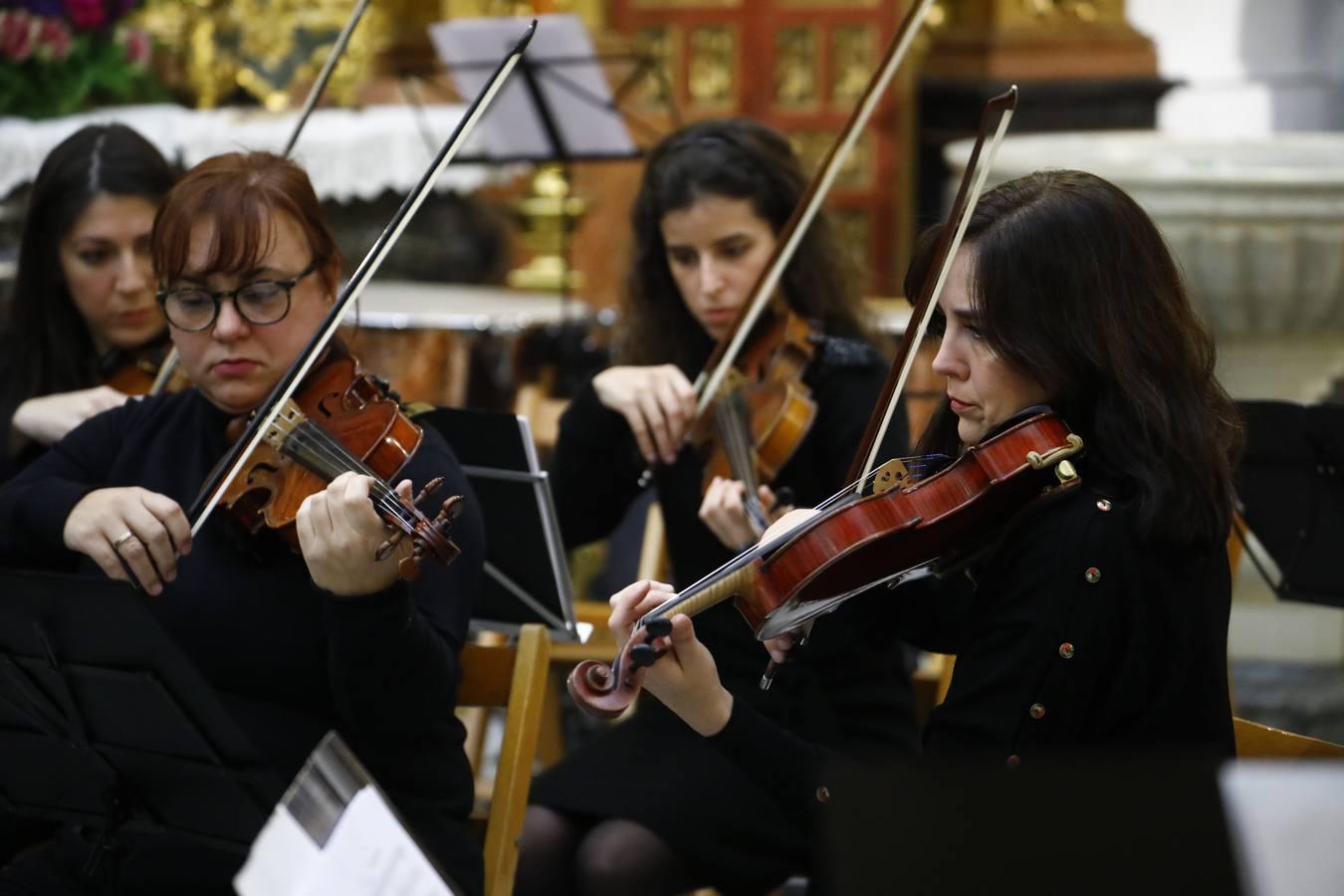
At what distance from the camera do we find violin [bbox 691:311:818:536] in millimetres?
2041

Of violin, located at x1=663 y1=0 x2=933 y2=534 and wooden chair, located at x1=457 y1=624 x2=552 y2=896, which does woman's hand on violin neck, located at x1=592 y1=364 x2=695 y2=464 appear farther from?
wooden chair, located at x1=457 y1=624 x2=552 y2=896

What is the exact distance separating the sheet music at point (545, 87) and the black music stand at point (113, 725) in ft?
7.00

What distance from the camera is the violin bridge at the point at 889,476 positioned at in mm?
1424

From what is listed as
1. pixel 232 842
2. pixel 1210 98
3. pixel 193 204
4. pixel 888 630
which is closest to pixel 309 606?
pixel 232 842

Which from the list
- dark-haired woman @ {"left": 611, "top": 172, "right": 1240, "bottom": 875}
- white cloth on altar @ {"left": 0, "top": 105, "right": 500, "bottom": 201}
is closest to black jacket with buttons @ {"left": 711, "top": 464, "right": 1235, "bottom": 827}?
dark-haired woman @ {"left": 611, "top": 172, "right": 1240, "bottom": 875}

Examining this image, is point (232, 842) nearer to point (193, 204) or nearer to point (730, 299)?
point (193, 204)

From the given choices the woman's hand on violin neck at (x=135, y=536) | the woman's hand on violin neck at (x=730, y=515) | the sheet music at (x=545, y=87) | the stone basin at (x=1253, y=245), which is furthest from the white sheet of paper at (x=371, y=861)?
the sheet music at (x=545, y=87)

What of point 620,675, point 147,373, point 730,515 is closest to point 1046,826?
point 620,675

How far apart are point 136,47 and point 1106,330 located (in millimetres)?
3543

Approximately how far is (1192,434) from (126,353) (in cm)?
140

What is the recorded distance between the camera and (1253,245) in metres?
3.23

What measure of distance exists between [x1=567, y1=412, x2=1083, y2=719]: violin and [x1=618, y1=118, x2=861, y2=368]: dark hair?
88 cm

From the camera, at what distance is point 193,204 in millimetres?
1637

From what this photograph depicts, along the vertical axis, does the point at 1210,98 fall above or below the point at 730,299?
above
